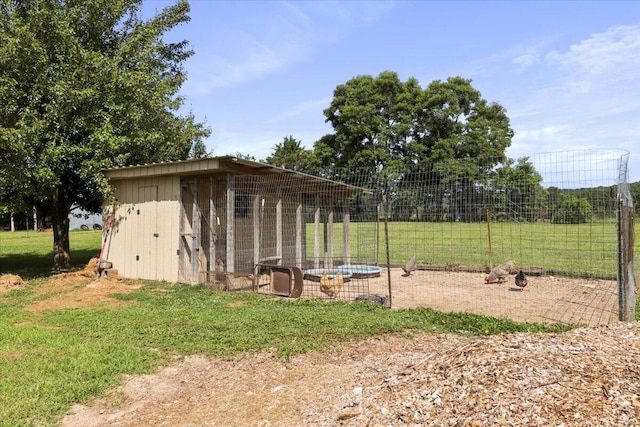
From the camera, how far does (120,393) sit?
3.68 metres

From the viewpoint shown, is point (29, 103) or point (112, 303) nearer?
point (112, 303)

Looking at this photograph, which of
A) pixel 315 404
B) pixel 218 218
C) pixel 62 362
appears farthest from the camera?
pixel 218 218

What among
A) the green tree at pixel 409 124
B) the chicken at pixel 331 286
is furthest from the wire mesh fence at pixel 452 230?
the green tree at pixel 409 124

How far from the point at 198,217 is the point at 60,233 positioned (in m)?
5.48

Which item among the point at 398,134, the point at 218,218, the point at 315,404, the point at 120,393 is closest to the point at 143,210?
the point at 218,218

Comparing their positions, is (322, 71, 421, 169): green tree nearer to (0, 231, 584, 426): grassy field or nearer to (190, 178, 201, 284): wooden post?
(190, 178, 201, 284): wooden post

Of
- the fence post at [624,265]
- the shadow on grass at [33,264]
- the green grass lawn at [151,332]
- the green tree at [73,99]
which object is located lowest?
the green grass lawn at [151,332]

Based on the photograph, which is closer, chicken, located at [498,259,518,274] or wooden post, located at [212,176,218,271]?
wooden post, located at [212,176,218,271]

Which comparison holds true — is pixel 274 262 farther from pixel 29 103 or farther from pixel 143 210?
pixel 29 103

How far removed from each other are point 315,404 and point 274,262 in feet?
23.5

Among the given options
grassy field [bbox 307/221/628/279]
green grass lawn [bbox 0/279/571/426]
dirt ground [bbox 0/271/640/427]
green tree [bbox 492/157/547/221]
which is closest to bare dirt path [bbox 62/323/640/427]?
dirt ground [bbox 0/271/640/427]

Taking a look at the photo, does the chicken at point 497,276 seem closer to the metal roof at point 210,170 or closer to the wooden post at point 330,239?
the wooden post at point 330,239

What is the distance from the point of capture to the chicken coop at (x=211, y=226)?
8.67 m

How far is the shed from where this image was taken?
902 centimetres
